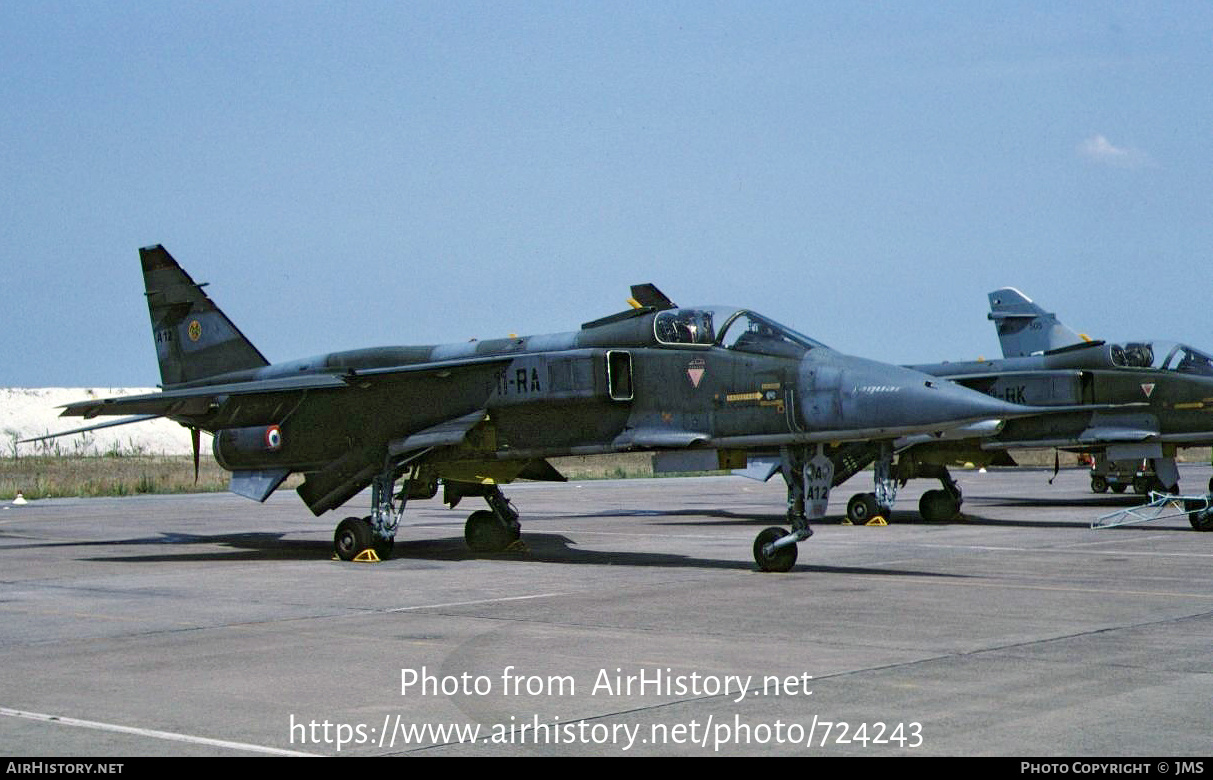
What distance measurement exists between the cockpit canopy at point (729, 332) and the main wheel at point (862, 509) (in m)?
10.5

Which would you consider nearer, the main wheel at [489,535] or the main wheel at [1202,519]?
the main wheel at [489,535]

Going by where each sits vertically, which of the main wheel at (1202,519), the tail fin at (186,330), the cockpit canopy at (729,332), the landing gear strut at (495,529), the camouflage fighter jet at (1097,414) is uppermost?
the tail fin at (186,330)

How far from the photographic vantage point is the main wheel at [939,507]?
27.1m

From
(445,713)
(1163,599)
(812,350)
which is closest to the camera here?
(445,713)

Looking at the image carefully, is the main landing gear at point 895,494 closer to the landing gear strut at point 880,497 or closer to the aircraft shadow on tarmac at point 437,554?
the landing gear strut at point 880,497

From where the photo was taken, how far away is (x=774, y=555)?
16406mm

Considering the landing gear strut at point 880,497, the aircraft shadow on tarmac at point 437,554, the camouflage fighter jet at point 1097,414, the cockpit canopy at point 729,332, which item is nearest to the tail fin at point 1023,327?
the camouflage fighter jet at point 1097,414

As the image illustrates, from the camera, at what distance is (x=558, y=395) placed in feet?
58.2

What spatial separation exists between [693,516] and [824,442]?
47.6 feet

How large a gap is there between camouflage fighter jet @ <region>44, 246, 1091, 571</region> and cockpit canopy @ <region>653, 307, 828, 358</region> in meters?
0.02

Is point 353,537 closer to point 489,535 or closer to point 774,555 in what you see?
point 489,535

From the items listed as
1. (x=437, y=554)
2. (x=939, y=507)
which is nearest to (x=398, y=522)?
(x=437, y=554)

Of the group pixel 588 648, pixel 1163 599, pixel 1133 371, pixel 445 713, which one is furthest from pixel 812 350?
pixel 1133 371
